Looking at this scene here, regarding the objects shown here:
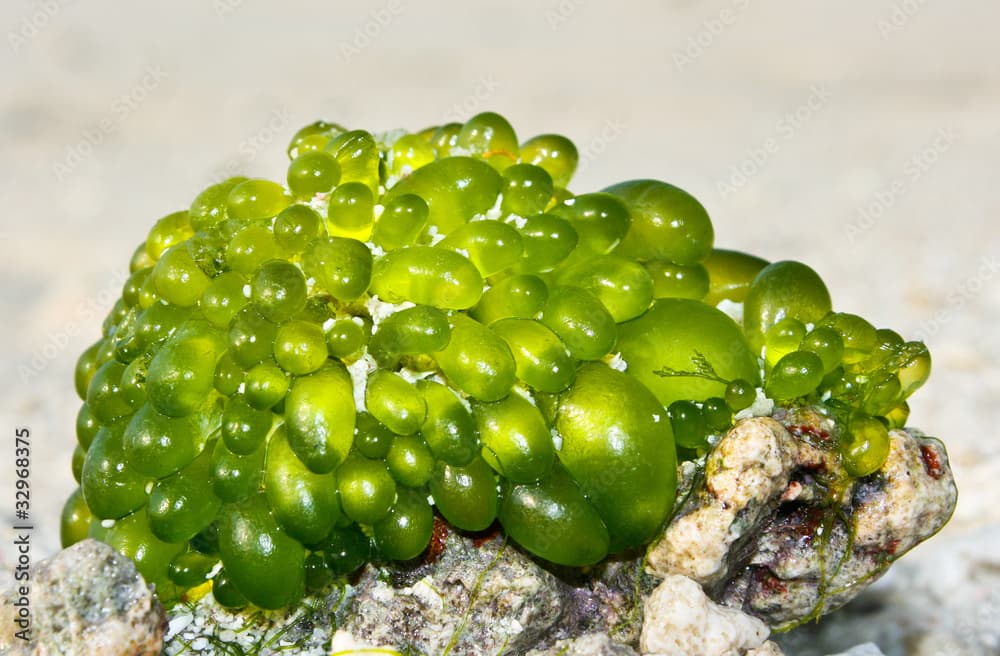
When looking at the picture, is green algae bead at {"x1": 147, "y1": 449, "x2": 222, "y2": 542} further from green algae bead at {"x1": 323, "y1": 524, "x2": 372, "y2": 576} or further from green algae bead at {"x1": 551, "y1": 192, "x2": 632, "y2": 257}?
green algae bead at {"x1": 551, "y1": 192, "x2": 632, "y2": 257}

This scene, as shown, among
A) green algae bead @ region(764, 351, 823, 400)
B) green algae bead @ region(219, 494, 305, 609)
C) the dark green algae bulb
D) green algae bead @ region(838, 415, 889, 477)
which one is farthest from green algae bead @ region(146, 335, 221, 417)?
green algae bead @ region(838, 415, 889, 477)

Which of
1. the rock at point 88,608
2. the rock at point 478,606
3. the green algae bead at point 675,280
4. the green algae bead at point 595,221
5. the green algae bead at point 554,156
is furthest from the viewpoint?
the green algae bead at point 554,156

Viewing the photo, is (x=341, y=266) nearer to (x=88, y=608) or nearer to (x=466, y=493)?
(x=466, y=493)

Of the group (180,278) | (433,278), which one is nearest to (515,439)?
(433,278)

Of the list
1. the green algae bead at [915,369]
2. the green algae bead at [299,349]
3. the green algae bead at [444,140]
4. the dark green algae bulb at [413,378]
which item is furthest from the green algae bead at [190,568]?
the green algae bead at [915,369]

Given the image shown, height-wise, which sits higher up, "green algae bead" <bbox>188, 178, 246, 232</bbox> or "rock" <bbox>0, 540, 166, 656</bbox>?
"green algae bead" <bbox>188, 178, 246, 232</bbox>

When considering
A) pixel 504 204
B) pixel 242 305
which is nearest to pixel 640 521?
pixel 504 204

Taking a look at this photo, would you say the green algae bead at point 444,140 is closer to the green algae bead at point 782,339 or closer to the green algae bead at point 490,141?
the green algae bead at point 490,141
